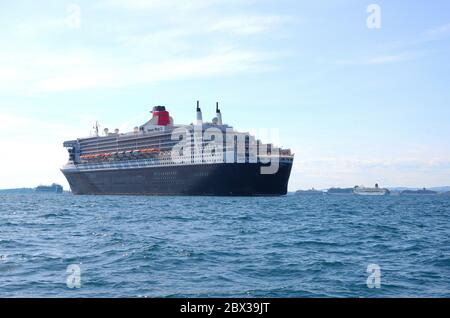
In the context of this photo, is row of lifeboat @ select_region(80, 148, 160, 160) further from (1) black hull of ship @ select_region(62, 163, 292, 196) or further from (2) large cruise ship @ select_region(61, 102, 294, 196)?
(1) black hull of ship @ select_region(62, 163, 292, 196)

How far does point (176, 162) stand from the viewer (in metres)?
90.4

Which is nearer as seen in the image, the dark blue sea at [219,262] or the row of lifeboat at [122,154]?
the dark blue sea at [219,262]

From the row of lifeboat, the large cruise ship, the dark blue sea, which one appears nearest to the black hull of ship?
the large cruise ship

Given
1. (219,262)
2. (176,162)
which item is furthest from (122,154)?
(219,262)

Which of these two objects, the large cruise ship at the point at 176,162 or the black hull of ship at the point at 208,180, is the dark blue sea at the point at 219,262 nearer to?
the black hull of ship at the point at 208,180

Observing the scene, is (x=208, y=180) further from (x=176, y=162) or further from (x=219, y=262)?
(x=219, y=262)

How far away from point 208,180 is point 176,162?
10592mm

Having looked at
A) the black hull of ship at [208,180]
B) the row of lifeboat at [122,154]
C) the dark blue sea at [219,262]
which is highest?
the row of lifeboat at [122,154]

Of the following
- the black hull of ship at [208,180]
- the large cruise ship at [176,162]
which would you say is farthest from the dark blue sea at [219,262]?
the large cruise ship at [176,162]

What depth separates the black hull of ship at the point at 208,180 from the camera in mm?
80750

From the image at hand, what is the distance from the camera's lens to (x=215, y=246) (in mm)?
20172

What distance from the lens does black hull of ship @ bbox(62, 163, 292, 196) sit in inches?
3179

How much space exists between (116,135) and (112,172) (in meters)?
12.8
